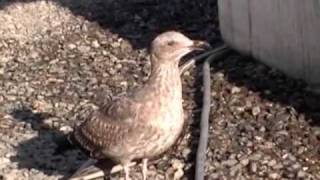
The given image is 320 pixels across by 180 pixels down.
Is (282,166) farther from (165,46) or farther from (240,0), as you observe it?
(240,0)

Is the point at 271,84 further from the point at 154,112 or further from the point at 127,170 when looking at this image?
the point at 154,112

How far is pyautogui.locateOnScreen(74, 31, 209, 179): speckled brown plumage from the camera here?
6918 mm

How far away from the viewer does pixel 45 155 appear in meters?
8.68

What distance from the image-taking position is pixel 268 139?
8305mm

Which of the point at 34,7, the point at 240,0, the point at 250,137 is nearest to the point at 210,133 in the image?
the point at 250,137

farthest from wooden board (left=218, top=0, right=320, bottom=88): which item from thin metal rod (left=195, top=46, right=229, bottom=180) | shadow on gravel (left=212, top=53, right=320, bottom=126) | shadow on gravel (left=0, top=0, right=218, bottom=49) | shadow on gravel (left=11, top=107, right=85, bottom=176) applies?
shadow on gravel (left=11, top=107, right=85, bottom=176)

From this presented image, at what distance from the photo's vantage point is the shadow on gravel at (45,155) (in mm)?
8367

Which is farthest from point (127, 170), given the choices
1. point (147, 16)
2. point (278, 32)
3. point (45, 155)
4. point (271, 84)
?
point (147, 16)

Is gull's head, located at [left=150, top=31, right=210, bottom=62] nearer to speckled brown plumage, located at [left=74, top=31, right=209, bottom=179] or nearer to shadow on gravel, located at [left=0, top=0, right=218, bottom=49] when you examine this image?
speckled brown plumage, located at [left=74, top=31, right=209, bottom=179]

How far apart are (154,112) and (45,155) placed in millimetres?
2016

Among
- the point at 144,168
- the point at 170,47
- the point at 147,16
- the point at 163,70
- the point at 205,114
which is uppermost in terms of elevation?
the point at 170,47

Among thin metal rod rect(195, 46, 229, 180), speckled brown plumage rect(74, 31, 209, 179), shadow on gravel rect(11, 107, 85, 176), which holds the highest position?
speckled brown plumage rect(74, 31, 209, 179)

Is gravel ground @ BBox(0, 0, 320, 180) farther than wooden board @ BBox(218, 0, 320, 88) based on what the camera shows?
No

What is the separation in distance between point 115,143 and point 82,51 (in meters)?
4.60
